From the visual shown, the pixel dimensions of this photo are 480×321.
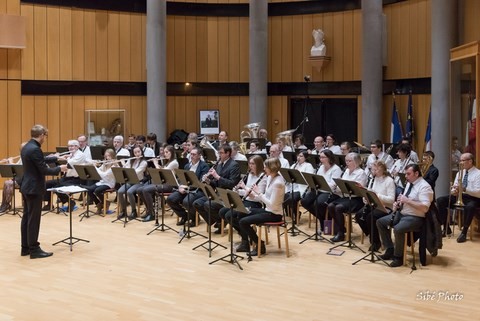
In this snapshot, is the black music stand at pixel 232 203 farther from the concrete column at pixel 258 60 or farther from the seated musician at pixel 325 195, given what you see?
the concrete column at pixel 258 60

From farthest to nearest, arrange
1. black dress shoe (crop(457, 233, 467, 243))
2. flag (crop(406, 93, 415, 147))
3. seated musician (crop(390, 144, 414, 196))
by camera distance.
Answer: flag (crop(406, 93, 415, 147)), seated musician (crop(390, 144, 414, 196)), black dress shoe (crop(457, 233, 467, 243))

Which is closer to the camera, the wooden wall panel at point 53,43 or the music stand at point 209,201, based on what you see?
the music stand at point 209,201

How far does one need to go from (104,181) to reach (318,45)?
909 centimetres

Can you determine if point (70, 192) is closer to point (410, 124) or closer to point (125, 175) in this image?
point (125, 175)

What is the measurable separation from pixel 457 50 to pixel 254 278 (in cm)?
618

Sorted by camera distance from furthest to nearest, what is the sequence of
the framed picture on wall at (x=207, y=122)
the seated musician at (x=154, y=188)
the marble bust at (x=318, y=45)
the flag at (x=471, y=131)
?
the framed picture on wall at (x=207, y=122) < the marble bust at (x=318, y=45) < the seated musician at (x=154, y=188) < the flag at (x=471, y=131)

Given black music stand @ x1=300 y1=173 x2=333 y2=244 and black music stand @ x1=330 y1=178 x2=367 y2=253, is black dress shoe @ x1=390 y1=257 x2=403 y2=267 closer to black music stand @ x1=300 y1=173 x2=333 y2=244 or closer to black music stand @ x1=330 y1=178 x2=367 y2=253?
black music stand @ x1=330 y1=178 x2=367 y2=253

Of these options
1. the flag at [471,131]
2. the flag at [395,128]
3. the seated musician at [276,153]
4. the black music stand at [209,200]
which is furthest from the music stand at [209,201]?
the flag at [395,128]

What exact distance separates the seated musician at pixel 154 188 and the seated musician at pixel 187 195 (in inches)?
15.5

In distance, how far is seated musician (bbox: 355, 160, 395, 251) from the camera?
9.76 metres

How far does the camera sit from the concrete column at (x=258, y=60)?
19.7m

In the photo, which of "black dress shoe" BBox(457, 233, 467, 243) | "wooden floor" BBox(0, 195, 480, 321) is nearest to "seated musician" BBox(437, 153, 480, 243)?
"black dress shoe" BBox(457, 233, 467, 243)

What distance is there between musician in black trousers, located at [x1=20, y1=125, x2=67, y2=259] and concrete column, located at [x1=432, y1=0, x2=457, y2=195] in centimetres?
834

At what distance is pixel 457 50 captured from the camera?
1198cm
